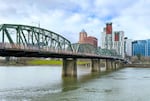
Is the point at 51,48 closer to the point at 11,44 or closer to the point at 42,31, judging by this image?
the point at 42,31

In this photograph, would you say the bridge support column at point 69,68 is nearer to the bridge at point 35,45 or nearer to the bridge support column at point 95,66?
the bridge at point 35,45

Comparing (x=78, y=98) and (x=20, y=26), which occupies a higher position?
(x=20, y=26)

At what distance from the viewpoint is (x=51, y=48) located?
68.4 meters

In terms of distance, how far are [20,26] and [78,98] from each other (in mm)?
21562

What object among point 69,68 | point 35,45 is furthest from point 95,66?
point 35,45

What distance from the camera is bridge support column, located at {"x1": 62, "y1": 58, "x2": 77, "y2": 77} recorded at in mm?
88250

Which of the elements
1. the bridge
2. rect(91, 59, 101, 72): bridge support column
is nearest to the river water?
the bridge

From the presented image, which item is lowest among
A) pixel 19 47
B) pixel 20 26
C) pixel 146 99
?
pixel 146 99

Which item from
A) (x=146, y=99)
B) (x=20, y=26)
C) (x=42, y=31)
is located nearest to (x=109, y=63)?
(x=42, y=31)

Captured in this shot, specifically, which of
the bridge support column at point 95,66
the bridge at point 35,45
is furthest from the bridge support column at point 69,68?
the bridge support column at point 95,66

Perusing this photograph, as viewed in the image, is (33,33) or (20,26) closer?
(20,26)

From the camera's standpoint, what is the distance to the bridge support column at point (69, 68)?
88250 millimetres

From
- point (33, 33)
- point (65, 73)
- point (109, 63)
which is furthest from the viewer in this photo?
point (109, 63)

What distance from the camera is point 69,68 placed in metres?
89.1
